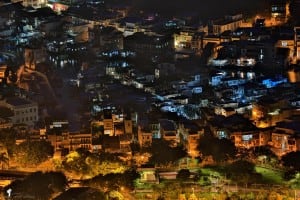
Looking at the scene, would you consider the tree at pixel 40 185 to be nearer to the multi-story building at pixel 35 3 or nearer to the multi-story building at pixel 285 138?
the multi-story building at pixel 285 138

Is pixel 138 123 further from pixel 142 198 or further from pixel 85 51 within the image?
pixel 85 51

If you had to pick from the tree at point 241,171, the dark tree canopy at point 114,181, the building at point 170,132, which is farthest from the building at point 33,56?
the tree at point 241,171

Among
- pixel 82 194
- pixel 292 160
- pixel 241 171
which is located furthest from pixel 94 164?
pixel 292 160

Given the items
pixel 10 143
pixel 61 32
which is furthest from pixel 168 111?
pixel 61 32

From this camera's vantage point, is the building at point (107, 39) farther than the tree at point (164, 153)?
Yes

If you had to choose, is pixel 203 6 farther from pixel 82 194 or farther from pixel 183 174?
pixel 82 194

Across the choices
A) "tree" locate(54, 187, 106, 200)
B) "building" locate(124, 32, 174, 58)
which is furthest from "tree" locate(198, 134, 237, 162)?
"building" locate(124, 32, 174, 58)

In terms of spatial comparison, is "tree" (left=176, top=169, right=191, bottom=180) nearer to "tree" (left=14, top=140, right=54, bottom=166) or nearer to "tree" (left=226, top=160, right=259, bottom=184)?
"tree" (left=226, top=160, right=259, bottom=184)
